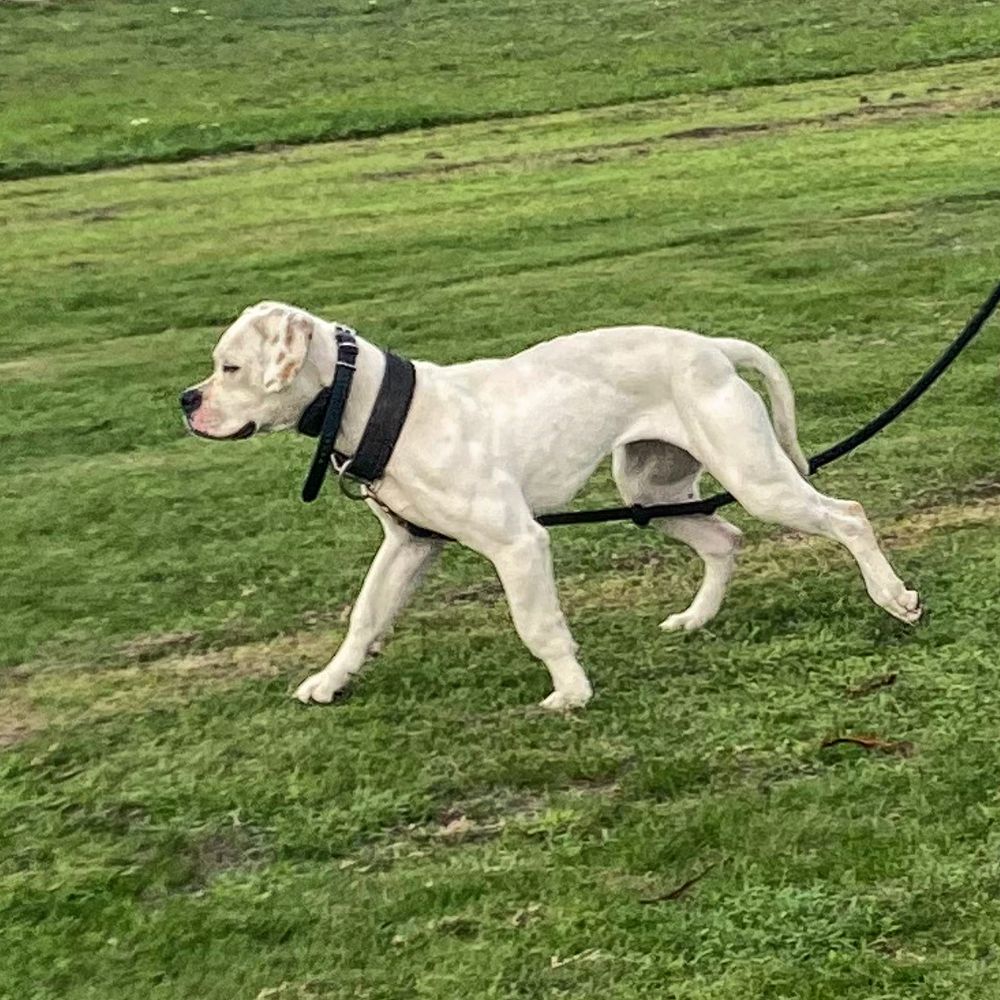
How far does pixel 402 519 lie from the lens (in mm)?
5070

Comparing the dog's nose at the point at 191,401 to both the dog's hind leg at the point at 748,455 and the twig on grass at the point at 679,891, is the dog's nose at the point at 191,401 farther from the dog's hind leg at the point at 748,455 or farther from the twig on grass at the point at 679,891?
the twig on grass at the point at 679,891

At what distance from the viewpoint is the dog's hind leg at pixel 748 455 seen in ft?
16.6

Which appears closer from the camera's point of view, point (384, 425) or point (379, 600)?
point (384, 425)

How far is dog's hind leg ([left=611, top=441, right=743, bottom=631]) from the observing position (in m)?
5.46

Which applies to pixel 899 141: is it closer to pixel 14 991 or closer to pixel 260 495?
pixel 260 495

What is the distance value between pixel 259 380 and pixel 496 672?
131 cm

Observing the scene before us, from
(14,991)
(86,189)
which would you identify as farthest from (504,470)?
(86,189)

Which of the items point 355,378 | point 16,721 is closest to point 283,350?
point 355,378

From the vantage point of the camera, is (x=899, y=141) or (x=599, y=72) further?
(x=599, y=72)

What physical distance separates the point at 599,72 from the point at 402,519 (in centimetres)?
1925

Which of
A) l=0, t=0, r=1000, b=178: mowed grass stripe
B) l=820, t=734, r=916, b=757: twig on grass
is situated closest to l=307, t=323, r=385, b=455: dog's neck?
l=820, t=734, r=916, b=757: twig on grass

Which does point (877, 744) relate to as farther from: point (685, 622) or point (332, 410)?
point (332, 410)

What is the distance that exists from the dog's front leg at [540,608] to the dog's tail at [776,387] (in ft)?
2.79

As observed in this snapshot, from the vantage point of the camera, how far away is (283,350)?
4.73m
